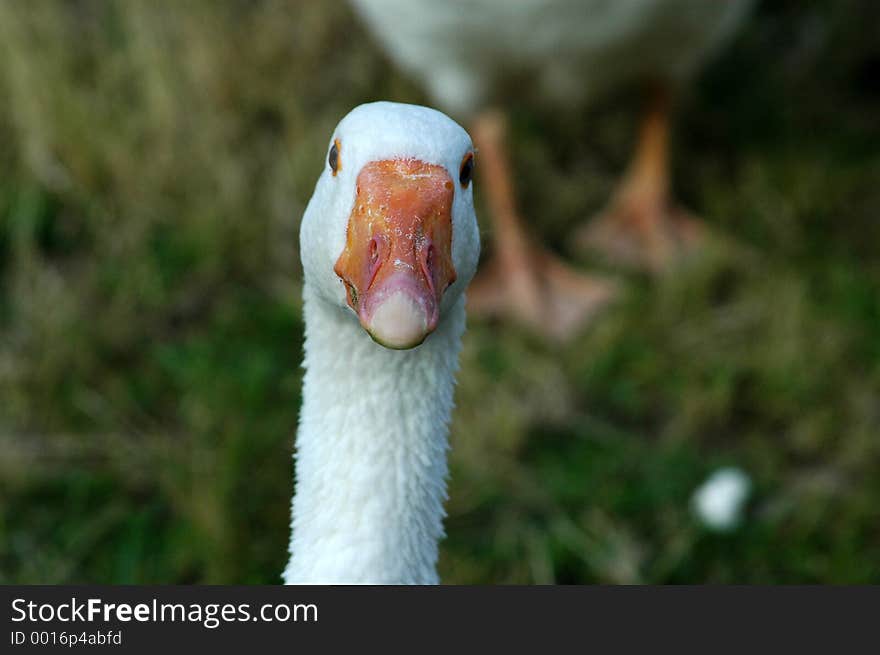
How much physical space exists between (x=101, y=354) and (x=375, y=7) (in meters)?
1.19

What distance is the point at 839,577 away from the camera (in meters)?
2.61

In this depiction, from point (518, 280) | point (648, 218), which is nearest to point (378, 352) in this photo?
point (518, 280)

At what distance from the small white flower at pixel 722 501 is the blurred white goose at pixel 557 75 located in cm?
79

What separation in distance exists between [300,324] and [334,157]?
6.04ft

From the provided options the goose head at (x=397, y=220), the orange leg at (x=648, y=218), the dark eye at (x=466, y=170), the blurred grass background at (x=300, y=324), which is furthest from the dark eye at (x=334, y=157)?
the orange leg at (x=648, y=218)

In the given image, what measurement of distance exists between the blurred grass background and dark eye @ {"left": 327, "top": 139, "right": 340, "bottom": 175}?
51.9 inches

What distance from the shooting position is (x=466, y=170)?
146 centimetres

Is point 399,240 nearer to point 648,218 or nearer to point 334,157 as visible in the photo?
point 334,157

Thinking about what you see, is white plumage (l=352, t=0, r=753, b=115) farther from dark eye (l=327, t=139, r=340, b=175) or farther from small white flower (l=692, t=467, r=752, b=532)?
dark eye (l=327, t=139, r=340, b=175)

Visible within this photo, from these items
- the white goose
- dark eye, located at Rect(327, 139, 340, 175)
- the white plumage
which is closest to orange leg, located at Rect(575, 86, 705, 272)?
the white plumage

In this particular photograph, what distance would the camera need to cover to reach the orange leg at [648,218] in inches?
145

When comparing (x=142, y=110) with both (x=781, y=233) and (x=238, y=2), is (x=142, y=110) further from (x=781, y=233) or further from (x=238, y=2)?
(x=781, y=233)

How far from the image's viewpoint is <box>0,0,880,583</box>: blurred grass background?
A: 271 cm

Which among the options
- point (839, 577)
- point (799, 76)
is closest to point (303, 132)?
point (799, 76)
